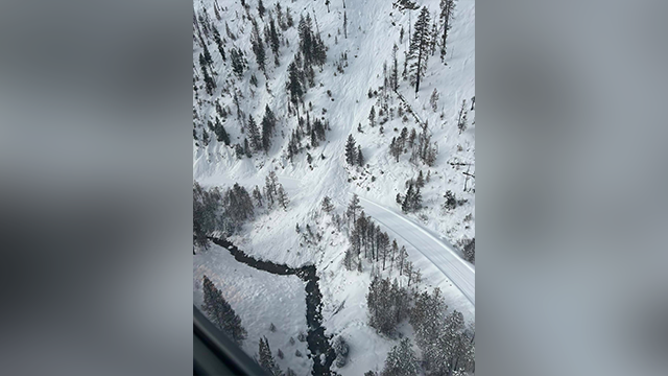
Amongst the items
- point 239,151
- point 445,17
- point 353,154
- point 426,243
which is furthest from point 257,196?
point 445,17

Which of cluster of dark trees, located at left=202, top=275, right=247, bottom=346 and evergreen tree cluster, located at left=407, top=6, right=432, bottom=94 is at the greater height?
evergreen tree cluster, located at left=407, top=6, right=432, bottom=94

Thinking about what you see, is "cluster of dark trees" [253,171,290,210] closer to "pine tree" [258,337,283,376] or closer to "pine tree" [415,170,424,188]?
"pine tree" [258,337,283,376]

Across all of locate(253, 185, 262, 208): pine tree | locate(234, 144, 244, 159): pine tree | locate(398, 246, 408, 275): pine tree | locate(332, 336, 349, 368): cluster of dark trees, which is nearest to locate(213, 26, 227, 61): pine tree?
locate(234, 144, 244, 159): pine tree

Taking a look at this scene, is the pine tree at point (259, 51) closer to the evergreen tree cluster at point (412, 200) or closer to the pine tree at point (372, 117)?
the pine tree at point (372, 117)
